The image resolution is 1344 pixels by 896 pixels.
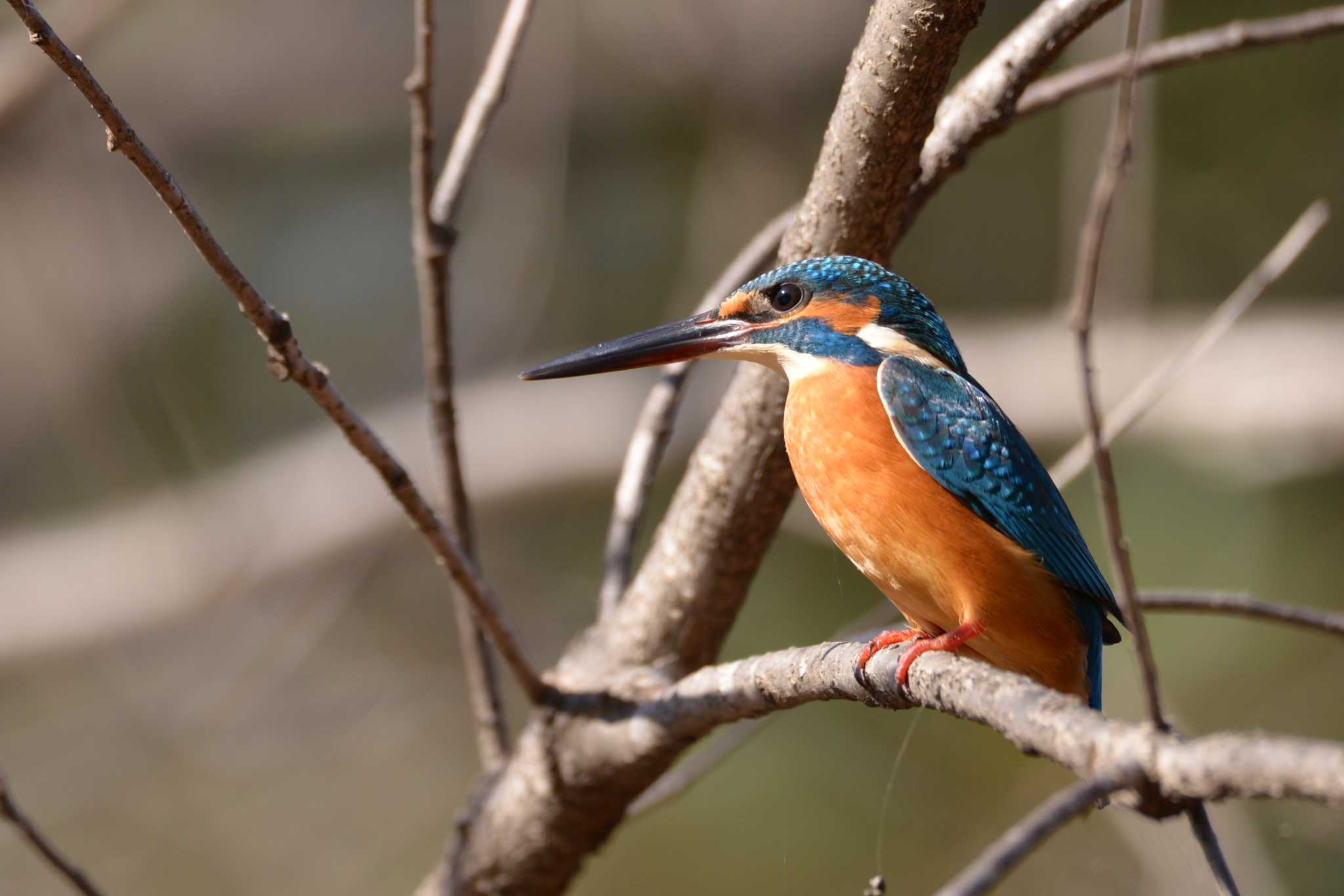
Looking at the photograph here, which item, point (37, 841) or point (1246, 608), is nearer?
point (37, 841)

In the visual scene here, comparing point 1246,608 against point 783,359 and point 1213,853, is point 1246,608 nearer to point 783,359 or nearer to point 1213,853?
point 783,359

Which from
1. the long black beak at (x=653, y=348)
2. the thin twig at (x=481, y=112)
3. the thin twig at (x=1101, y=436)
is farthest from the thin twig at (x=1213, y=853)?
the thin twig at (x=481, y=112)

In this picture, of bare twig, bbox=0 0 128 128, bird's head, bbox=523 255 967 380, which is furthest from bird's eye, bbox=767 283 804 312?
bare twig, bbox=0 0 128 128

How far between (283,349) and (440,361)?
0.67 metres

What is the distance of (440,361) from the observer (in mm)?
2150

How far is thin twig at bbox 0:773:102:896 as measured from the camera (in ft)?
5.18

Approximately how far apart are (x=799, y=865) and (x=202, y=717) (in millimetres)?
2583

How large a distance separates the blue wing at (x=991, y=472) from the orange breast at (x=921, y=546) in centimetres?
2

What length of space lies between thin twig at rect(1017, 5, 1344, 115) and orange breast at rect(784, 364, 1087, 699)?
58 cm

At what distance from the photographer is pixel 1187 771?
2.87 ft

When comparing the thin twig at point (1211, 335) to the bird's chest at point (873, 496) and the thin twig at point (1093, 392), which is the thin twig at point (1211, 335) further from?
the thin twig at point (1093, 392)

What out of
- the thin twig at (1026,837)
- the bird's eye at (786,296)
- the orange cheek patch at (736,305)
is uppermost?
the orange cheek patch at (736,305)

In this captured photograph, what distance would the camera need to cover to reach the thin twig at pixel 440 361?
195cm

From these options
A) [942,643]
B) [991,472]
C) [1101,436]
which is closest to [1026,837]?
[1101,436]
